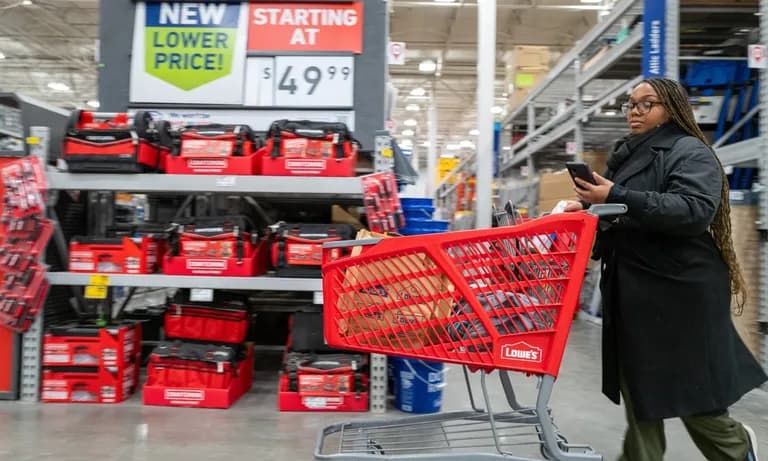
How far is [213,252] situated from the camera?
319 centimetres

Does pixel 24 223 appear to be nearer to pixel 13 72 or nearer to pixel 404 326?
pixel 404 326

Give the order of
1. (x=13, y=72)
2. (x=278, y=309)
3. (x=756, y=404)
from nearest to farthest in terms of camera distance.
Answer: (x=756, y=404), (x=278, y=309), (x=13, y=72)

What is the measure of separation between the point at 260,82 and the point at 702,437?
3.55 m

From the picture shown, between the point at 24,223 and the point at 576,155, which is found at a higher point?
the point at 576,155

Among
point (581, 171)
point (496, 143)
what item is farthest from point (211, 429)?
point (496, 143)

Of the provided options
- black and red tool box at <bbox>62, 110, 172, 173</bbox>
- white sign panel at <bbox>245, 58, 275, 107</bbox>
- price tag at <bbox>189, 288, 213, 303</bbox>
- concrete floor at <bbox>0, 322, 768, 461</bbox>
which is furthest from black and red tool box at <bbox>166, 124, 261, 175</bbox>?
concrete floor at <bbox>0, 322, 768, 461</bbox>

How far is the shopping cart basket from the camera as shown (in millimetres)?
1809

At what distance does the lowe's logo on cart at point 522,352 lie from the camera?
6.07ft

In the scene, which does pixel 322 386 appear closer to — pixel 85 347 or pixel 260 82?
pixel 85 347

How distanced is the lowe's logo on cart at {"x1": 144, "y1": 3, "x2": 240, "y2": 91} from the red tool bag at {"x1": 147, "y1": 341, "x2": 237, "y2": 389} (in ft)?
6.74

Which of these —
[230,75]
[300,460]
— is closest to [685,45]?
[230,75]

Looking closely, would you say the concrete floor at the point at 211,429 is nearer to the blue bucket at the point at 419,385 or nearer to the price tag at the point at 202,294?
the blue bucket at the point at 419,385

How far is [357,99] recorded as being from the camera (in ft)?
13.5

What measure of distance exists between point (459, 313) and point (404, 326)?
20 cm
